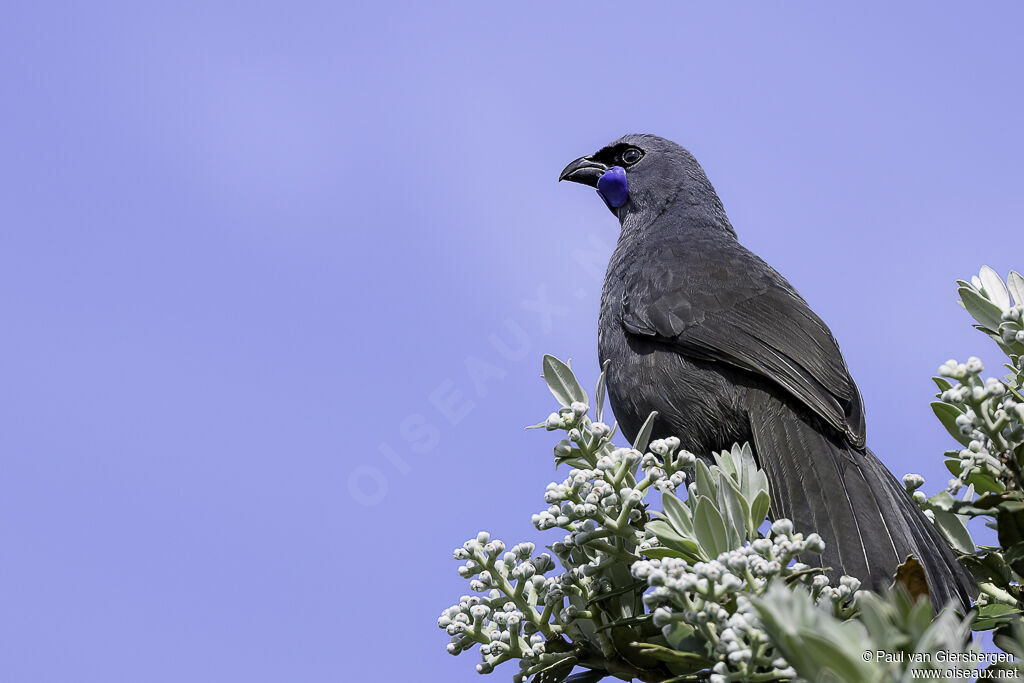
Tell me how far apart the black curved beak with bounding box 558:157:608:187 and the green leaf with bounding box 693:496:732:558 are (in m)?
4.03

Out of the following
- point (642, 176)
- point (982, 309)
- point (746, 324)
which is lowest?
point (982, 309)

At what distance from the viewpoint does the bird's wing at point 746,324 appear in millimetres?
3535

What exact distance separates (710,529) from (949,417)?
1.15 m

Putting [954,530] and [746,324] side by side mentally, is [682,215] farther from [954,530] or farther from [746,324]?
[954,530]

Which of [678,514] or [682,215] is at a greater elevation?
[682,215]

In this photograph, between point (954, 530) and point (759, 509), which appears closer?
point (759, 509)

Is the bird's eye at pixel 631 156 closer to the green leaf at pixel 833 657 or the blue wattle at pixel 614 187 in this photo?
the blue wattle at pixel 614 187

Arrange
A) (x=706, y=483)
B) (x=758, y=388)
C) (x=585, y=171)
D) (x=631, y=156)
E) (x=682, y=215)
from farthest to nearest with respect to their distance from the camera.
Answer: (x=585, y=171)
(x=631, y=156)
(x=682, y=215)
(x=758, y=388)
(x=706, y=483)

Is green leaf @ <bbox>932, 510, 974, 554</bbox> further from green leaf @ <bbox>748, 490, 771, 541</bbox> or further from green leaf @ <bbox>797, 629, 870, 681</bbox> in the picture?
green leaf @ <bbox>797, 629, 870, 681</bbox>

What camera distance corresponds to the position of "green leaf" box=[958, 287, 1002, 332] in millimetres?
3012

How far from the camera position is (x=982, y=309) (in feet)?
9.95

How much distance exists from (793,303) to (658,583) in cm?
Answer: 230

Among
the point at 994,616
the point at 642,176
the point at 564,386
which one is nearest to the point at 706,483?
the point at 564,386

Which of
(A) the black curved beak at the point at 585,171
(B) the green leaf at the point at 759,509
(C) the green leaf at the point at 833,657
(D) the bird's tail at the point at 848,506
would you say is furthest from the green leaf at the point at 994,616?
(A) the black curved beak at the point at 585,171
